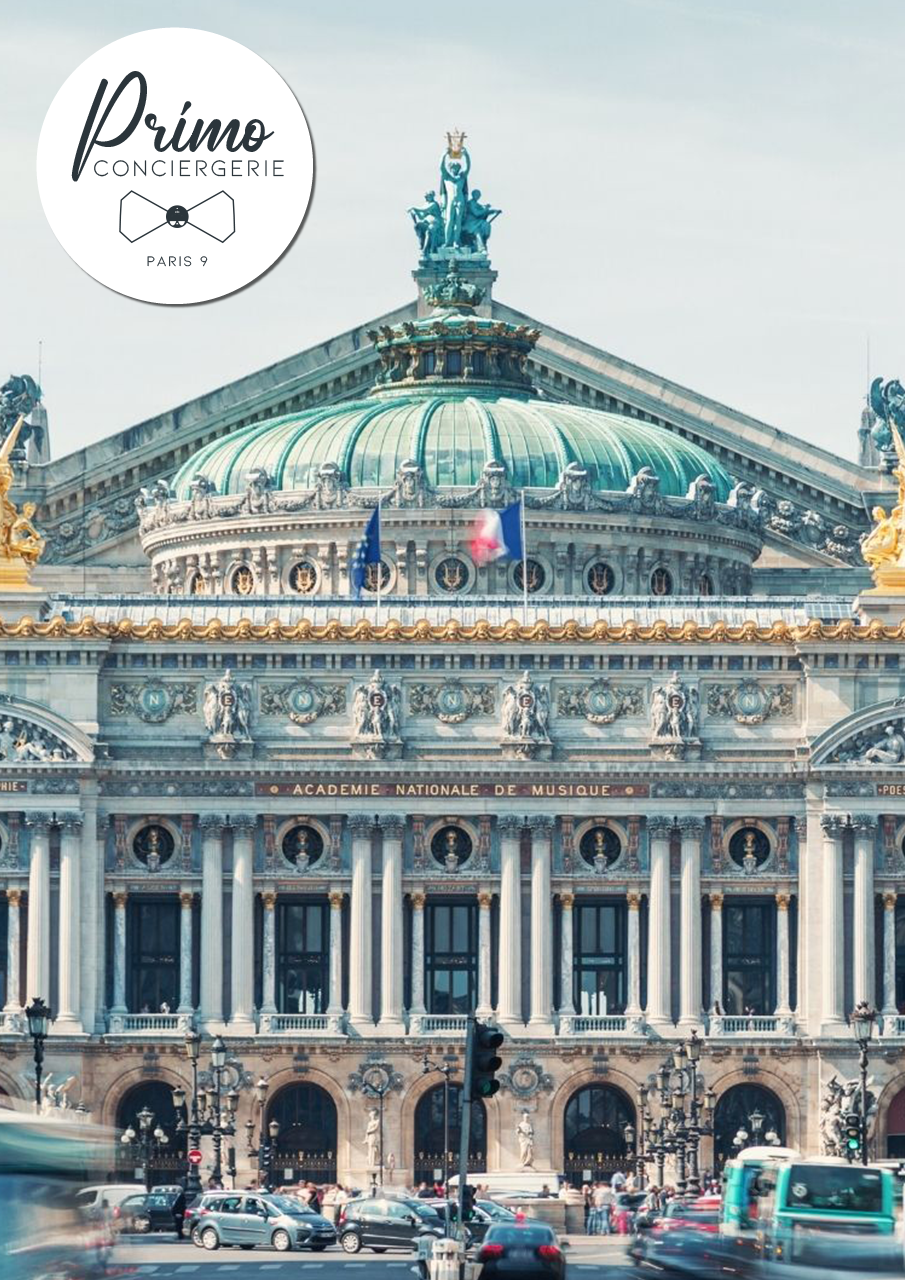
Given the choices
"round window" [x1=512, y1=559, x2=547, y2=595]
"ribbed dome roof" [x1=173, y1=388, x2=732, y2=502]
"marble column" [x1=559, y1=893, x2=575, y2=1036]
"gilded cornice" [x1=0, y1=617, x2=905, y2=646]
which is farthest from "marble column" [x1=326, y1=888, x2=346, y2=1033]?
"ribbed dome roof" [x1=173, y1=388, x2=732, y2=502]

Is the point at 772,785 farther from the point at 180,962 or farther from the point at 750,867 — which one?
the point at 180,962

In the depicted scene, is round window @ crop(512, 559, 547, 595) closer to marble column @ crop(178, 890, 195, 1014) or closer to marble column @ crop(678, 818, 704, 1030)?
marble column @ crop(678, 818, 704, 1030)

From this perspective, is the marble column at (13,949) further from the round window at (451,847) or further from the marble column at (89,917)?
the round window at (451,847)

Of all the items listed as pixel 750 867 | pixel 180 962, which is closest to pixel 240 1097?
pixel 180 962

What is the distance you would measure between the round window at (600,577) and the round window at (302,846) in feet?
63.8

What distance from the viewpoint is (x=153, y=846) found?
180 m

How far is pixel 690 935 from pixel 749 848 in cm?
371

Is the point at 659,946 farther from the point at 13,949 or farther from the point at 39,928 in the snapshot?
the point at 13,949

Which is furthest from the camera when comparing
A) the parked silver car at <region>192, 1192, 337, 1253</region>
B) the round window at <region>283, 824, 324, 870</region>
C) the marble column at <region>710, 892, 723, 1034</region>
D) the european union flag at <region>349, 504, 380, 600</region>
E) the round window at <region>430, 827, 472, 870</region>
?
the european union flag at <region>349, 504, 380, 600</region>

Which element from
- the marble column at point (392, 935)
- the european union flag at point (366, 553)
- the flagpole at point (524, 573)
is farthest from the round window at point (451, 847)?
the european union flag at point (366, 553)

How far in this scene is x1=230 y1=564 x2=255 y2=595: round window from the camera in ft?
642

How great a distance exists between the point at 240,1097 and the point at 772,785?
20.9 meters

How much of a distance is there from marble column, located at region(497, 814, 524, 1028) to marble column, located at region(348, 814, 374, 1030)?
14.5 feet

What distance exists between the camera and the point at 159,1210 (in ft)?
510
